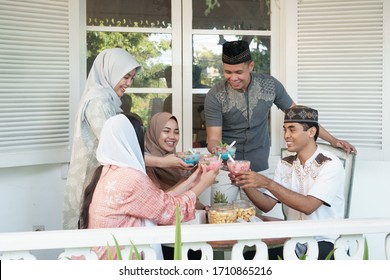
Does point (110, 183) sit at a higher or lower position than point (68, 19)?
lower

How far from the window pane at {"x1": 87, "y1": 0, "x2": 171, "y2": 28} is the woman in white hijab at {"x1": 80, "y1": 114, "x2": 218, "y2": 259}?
1.61 m

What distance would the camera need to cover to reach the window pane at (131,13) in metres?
3.58

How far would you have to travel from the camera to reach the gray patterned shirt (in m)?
3.11

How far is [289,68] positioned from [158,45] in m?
0.94

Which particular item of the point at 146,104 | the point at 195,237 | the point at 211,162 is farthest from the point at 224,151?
the point at 146,104

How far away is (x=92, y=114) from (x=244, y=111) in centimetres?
97

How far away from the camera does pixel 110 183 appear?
2041 millimetres

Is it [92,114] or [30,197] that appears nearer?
[92,114]

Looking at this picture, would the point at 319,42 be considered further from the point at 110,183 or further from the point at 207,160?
the point at 110,183

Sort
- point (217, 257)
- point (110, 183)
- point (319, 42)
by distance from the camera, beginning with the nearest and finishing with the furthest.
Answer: point (110, 183) < point (217, 257) < point (319, 42)

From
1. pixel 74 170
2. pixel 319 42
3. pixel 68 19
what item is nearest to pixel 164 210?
pixel 74 170

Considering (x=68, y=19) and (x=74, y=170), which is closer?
(x=74, y=170)

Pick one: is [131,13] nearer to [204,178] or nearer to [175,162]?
[175,162]

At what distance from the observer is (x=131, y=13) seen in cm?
364
